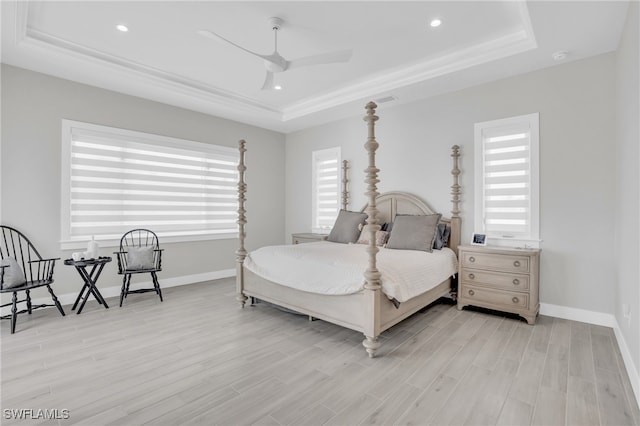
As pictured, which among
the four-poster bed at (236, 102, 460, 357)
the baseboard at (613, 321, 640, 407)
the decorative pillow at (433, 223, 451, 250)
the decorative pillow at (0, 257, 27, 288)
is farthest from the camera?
the decorative pillow at (433, 223, 451, 250)

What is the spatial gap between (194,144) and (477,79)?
4281mm

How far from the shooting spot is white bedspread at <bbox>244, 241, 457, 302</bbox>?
8.98ft

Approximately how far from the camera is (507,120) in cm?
379

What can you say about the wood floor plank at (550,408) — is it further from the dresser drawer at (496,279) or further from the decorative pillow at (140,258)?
the decorative pillow at (140,258)

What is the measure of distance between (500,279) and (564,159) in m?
1.50

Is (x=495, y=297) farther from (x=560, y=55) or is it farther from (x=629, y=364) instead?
(x=560, y=55)

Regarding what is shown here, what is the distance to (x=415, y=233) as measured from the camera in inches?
155

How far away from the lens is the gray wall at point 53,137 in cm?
359

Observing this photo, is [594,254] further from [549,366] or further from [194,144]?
[194,144]

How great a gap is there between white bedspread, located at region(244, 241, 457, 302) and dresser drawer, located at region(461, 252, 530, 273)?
23 cm

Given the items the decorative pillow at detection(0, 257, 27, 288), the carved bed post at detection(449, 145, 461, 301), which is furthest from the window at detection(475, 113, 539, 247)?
the decorative pillow at detection(0, 257, 27, 288)

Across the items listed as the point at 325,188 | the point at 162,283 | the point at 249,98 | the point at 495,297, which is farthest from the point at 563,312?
the point at 162,283

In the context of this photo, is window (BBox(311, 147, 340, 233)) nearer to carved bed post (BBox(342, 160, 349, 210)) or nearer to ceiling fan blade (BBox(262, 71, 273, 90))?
carved bed post (BBox(342, 160, 349, 210))

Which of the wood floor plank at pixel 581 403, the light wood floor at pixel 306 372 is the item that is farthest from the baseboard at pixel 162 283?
the wood floor plank at pixel 581 403
